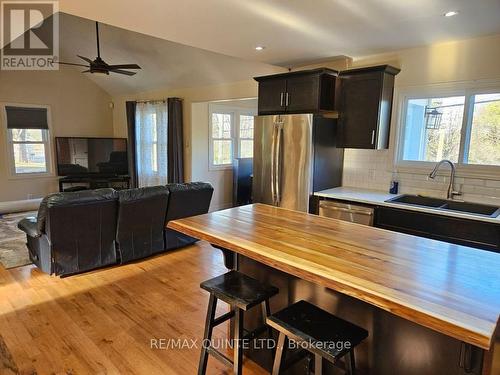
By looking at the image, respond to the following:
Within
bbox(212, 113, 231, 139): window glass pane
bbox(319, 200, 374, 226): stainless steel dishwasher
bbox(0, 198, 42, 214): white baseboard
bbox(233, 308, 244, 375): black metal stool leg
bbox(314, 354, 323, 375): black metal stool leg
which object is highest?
bbox(212, 113, 231, 139): window glass pane

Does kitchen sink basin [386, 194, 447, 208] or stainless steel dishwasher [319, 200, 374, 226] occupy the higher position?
kitchen sink basin [386, 194, 447, 208]

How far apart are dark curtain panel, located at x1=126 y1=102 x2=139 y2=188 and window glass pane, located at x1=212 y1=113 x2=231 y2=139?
6.58 feet

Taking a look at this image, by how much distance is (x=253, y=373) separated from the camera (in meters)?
2.12

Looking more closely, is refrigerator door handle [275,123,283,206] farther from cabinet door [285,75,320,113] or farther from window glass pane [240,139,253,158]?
window glass pane [240,139,253,158]

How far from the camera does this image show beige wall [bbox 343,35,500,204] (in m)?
3.12

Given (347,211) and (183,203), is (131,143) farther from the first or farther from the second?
(347,211)

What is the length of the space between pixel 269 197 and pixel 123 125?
5425mm

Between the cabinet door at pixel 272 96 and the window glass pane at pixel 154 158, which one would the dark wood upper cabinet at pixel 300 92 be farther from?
the window glass pane at pixel 154 158

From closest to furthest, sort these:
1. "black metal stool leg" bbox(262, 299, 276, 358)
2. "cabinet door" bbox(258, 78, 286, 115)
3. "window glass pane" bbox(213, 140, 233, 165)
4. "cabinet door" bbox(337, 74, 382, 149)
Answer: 1. "black metal stool leg" bbox(262, 299, 276, 358)
2. "cabinet door" bbox(337, 74, 382, 149)
3. "cabinet door" bbox(258, 78, 286, 115)
4. "window glass pane" bbox(213, 140, 233, 165)

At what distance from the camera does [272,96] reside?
4.11 metres

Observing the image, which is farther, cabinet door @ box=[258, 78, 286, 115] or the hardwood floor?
cabinet door @ box=[258, 78, 286, 115]

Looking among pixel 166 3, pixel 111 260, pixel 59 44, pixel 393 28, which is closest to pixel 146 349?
pixel 111 260

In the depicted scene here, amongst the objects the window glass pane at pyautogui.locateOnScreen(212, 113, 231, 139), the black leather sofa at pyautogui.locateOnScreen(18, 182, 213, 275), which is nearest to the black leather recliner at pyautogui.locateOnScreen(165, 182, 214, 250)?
the black leather sofa at pyautogui.locateOnScreen(18, 182, 213, 275)

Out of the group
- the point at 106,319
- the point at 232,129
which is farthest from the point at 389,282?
the point at 232,129
